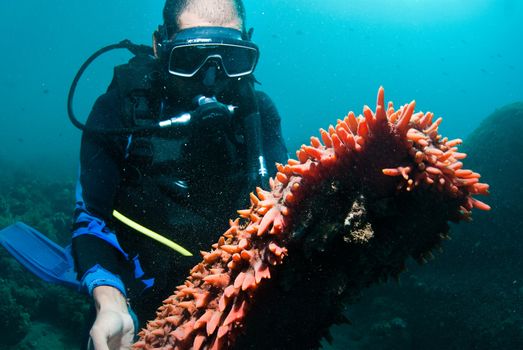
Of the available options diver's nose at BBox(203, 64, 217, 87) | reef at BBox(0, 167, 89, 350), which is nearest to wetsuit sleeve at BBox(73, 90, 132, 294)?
diver's nose at BBox(203, 64, 217, 87)

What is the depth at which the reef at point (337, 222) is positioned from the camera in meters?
0.99

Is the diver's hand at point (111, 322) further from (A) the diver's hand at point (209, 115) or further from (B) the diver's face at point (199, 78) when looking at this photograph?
(B) the diver's face at point (199, 78)

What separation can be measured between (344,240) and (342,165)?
0.82ft

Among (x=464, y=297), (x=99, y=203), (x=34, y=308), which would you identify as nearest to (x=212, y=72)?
(x=99, y=203)

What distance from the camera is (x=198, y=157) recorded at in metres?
2.67

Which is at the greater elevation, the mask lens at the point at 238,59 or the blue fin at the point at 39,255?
the mask lens at the point at 238,59

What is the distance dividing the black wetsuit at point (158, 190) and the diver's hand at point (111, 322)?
56cm

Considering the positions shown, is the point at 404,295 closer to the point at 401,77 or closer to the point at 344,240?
the point at 344,240

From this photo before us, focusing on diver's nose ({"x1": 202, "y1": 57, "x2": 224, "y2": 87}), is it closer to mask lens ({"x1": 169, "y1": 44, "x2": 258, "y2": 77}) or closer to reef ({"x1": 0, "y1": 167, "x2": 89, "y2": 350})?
mask lens ({"x1": 169, "y1": 44, "x2": 258, "y2": 77})

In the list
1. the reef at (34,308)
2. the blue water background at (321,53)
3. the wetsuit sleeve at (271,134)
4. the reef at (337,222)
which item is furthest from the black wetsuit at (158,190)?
the blue water background at (321,53)

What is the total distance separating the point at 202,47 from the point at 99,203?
149 centimetres

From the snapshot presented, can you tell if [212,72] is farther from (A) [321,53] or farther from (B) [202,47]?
(A) [321,53]

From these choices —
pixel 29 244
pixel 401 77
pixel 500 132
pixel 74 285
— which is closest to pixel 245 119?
pixel 74 285

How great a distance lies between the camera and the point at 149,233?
2479 millimetres
